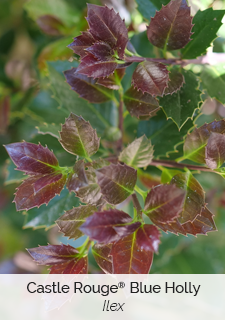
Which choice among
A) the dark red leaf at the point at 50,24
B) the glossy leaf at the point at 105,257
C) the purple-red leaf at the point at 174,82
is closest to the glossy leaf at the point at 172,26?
the purple-red leaf at the point at 174,82

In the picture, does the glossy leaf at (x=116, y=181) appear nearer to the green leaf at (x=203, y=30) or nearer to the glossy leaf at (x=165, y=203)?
the glossy leaf at (x=165, y=203)

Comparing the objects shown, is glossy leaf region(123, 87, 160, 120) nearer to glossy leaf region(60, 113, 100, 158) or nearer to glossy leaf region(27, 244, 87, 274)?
glossy leaf region(60, 113, 100, 158)

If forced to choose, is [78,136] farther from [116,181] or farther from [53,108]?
[53,108]

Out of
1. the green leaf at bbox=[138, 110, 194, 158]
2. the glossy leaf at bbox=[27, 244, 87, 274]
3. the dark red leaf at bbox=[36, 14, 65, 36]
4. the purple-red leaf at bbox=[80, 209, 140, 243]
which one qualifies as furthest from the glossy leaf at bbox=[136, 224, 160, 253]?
the dark red leaf at bbox=[36, 14, 65, 36]

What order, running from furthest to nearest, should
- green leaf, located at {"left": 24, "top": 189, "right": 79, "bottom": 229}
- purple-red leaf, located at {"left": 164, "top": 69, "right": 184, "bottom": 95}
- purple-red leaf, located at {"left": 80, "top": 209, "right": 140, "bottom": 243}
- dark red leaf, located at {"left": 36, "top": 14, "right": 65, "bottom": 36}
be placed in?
dark red leaf, located at {"left": 36, "top": 14, "right": 65, "bottom": 36} < green leaf, located at {"left": 24, "top": 189, "right": 79, "bottom": 229} < purple-red leaf, located at {"left": 164, "top": 69, "right": 184, "bottom": 95} < purple-red leaf, located at {"left": 80, "top": 209, "right": 140, "bottom": 243}
